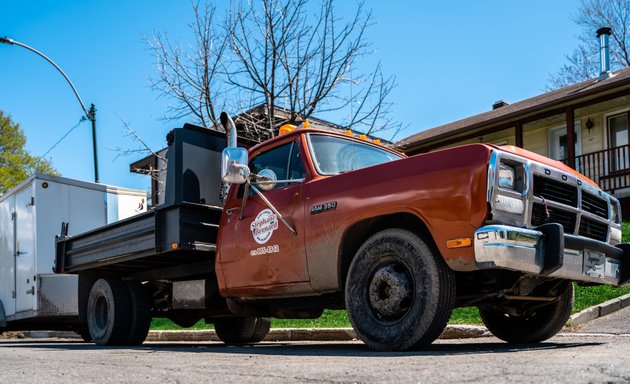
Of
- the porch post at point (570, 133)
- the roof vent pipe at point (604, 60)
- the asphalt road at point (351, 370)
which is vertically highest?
the roof vent pipe at point (604, 60)

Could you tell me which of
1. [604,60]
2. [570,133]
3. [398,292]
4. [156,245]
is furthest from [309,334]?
[604,60]

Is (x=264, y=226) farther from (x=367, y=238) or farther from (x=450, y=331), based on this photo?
(x=450, y=331)

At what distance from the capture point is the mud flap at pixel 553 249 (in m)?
4.87

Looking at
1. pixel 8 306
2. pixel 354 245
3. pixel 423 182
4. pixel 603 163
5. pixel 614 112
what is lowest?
pixel 8 306

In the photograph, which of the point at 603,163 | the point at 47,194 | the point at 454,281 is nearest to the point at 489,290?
the point at 454,281

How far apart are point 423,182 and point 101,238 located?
4984 mm

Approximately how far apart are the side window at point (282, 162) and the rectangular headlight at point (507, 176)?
2.03 m

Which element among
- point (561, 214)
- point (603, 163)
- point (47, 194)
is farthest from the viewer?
point (603, 163)

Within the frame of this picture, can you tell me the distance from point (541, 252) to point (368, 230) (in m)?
1.46

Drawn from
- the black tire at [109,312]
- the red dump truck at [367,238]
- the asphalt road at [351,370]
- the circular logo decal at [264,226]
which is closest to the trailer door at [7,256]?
the black tire at [109,312]

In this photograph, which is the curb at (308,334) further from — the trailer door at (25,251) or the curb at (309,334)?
the trailer door at (25,251)

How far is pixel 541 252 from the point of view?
491 cm

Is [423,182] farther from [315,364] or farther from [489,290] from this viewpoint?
[315,364]

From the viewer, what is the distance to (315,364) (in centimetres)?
431
